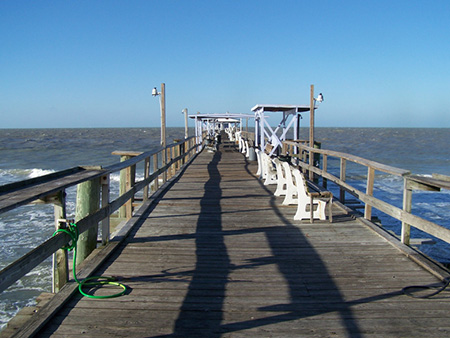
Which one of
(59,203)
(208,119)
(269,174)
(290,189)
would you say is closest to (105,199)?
(59,203)

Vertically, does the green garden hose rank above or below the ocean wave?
above

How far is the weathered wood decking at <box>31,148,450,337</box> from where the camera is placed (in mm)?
2760

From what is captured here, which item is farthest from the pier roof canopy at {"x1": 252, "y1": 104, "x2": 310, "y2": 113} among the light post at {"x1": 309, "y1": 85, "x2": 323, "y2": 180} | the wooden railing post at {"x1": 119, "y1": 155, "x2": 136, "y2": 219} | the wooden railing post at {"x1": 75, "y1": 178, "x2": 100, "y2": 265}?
the wooden railing post at {"x1": 75, "y1": 178, "x2": 100, "y2": 265}

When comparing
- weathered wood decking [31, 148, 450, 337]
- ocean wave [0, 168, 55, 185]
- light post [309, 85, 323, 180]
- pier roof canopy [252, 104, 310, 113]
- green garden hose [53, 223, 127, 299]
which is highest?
pier roof canopy [252, 104, 310, 113]

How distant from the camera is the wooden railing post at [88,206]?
4.80 m

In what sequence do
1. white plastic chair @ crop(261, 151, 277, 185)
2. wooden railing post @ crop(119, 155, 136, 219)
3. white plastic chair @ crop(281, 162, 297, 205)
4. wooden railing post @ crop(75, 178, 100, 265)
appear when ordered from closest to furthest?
wooden railing post @ crop(75, 178, 100, 265) < wooden railing post @ crop(119, 155, 136, 219) < white plastic chair @ crop(281, 162, 297, 205) < white plastic chair @ crop(261, 151, 277, 185)

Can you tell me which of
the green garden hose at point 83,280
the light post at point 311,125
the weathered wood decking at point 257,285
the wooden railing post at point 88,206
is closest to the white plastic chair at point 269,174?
the light post at point 311,125

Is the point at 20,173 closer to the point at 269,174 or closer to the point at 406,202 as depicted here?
the point at 269,174

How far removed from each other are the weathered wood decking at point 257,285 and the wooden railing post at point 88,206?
51cm

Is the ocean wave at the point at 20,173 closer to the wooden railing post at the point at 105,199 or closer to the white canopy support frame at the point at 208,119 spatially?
the white canopy support frame at the point at 208,119

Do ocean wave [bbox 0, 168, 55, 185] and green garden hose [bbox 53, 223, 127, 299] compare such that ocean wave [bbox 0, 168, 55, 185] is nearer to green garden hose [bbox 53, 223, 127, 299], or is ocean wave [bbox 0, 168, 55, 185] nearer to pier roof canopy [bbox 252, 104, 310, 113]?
pier roof canopy [bbox 252, 104, 310, 113]

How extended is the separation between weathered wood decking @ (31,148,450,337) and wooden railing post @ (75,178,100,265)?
1.69 feet

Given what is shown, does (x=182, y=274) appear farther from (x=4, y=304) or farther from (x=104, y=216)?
(x=4, y=304)

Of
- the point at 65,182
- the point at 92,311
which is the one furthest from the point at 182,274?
the point at 65,182
